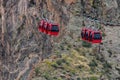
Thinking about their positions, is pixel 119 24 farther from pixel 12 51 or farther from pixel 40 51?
pixel 12 51

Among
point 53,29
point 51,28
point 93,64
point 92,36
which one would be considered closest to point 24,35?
point 51,28

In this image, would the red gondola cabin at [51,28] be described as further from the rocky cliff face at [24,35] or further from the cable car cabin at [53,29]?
the rocky cliff face at [24,35]

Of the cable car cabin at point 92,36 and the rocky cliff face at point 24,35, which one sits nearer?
the cable car cabin at point 92,36

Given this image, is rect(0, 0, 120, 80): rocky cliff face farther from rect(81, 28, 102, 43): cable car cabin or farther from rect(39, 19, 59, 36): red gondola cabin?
rect(81, 28, 102, 43): cable car cabin

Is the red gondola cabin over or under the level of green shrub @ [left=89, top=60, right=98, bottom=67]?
over

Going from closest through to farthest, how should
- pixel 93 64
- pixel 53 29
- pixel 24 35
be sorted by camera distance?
pixel 53 29, pixel 24 35, pixel 93 64

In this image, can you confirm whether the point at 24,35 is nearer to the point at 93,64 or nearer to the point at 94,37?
the point at 94,37

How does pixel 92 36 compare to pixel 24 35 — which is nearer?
pixel 92 36

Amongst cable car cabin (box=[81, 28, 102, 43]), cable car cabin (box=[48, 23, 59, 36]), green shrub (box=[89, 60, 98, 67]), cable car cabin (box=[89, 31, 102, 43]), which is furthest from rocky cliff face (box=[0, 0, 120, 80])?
cable car cabin (box=[89, 31, 102, 43])

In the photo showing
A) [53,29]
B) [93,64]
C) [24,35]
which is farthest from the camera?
[93,64]

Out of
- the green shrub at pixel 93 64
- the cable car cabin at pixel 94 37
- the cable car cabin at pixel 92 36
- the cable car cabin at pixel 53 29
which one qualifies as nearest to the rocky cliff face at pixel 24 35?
the green shrub at pixel 93 64

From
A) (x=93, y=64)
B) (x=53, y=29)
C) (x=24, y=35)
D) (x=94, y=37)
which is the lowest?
(x=93, y=64)

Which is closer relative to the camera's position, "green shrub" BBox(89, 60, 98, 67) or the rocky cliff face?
the rocky cliff face

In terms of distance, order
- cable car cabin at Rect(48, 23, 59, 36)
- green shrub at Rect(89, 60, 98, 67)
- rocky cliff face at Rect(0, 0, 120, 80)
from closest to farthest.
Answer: cable car cabin at Rect(48, 23, 59, 36), rocky cliff face at Rect(0, 0, 120, 80), green shrub at Rect(89, 60, 98, 67)
